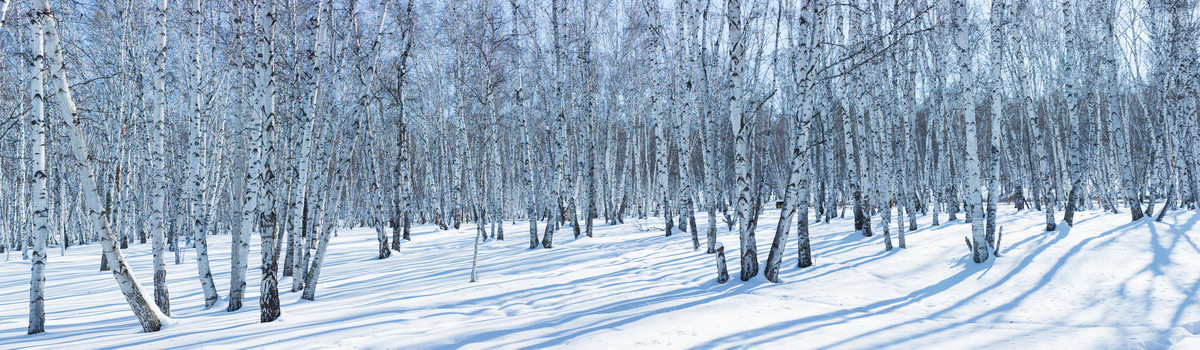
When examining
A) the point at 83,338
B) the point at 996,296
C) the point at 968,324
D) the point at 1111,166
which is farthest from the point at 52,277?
the point at 1111,166

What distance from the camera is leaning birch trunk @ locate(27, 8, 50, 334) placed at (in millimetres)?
4543

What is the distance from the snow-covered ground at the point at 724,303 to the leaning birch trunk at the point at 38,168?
0.32m

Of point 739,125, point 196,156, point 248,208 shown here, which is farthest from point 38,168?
point 739,125

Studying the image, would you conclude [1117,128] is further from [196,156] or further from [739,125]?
[196,156]

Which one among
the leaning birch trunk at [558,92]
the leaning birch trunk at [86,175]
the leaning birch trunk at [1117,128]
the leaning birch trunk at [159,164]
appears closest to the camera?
the leaning birch trunk at [86,175]

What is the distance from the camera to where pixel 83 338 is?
15.9ft

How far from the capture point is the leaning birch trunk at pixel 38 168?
4543 mm

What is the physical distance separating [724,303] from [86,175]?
6.01 metres

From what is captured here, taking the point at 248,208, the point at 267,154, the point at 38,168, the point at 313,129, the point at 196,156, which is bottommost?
the point at 248,208

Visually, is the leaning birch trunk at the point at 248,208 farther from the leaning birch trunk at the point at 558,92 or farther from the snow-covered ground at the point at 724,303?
the leaning birch trunk at the point at 558,92

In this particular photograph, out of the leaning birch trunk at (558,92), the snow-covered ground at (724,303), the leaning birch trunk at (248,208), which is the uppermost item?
the leaning birch trunk at (558,92)

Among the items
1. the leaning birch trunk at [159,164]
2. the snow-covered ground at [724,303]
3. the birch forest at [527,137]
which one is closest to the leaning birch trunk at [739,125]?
the birch forest at [527,137]

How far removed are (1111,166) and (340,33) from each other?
75.2 feet

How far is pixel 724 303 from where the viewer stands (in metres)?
5.69
